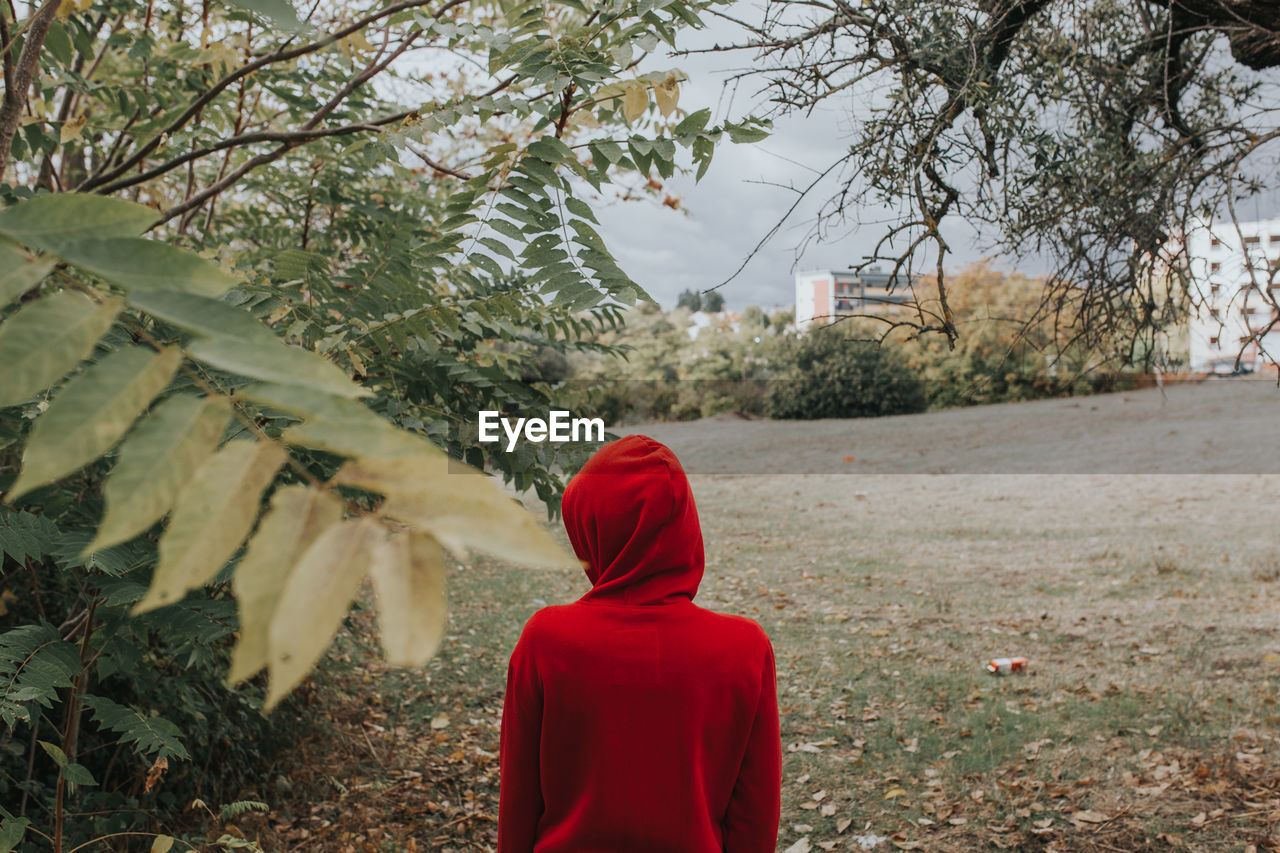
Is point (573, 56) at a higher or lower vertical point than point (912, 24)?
lower

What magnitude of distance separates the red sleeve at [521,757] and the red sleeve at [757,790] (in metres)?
0.47

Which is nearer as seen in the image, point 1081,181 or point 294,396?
point 294,396

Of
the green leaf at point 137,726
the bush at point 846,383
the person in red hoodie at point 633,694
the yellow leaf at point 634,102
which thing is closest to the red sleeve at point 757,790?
the person in red hoodie at point 633,694

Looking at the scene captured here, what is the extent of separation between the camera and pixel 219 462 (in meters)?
0.59

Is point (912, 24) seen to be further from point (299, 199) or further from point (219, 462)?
point (219, 462)

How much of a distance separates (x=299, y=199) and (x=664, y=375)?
80.6 ft

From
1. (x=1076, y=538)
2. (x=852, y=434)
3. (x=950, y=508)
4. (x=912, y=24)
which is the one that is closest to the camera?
(x=912, y=24)

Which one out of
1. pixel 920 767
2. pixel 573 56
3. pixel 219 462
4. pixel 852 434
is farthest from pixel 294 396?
pixel 852 434

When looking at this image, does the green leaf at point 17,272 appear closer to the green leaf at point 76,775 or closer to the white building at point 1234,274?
the green leaf at point 76,775

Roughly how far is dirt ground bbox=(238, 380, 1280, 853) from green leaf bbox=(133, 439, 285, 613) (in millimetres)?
3950

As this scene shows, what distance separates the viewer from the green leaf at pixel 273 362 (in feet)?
1.93

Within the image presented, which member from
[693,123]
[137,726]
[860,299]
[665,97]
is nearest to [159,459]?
[665,97]

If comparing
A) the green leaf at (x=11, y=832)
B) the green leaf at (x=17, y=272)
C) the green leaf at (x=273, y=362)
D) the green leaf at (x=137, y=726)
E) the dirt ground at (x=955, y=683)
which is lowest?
the dirt ground at (x=955, y=683)

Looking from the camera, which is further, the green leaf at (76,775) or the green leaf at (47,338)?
the green leaf at (76,775)
